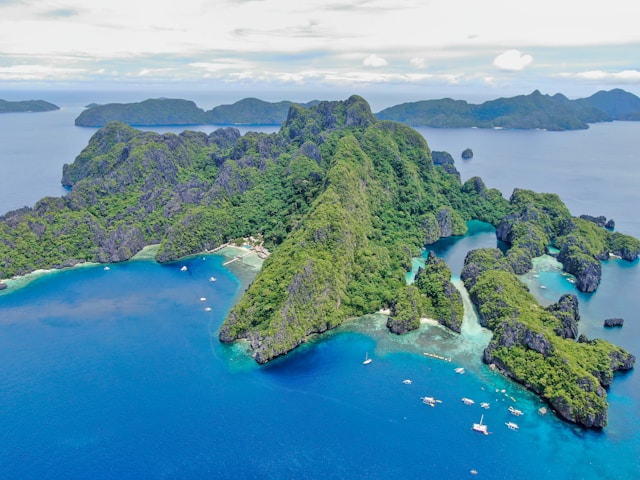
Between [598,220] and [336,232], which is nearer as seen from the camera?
[336,232]

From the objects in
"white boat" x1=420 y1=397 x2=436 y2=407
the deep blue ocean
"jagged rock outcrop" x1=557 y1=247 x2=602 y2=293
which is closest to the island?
"jagged rock outcrop" x1=557 y1=247 x2=602 y2=293

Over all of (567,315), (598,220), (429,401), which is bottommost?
(429,401)

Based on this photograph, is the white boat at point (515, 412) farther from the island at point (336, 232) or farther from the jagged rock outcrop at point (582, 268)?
the jagged rock outcrop at point (582, 268)

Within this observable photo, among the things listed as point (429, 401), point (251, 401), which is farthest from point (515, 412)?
Result: point (251, 401)

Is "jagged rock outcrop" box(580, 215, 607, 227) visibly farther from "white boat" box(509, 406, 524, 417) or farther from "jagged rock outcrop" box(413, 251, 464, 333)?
"white boat" box(509, 406, 524, 417)

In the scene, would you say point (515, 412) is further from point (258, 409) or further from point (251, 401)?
point (251, 401)

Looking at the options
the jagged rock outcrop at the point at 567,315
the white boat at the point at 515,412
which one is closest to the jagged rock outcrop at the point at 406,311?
the white boat at the point at 515,412
